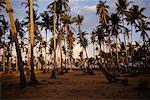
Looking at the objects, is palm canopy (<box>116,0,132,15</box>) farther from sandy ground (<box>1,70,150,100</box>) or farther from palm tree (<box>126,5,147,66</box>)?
sandy ground (<box>1,70,150,100</box>)

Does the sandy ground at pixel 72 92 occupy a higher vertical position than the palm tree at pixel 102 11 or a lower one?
lower

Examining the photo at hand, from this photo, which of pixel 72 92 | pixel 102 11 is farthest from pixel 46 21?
pixel 72 92

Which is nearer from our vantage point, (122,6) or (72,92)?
(72,92)

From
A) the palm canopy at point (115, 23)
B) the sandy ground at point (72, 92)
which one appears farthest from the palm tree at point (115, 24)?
the sandy ground at point (72, 92)

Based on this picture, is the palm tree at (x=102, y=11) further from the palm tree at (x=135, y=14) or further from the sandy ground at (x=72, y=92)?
the sandy ground at (x=72, y=92)

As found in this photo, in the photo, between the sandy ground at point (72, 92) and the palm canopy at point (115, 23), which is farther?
the palm canopy at point (115, 23)

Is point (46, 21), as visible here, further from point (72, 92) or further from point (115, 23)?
point (72, 92)

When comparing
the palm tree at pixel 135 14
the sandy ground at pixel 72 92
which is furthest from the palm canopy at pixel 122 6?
the sandy ground at pixel 72 92

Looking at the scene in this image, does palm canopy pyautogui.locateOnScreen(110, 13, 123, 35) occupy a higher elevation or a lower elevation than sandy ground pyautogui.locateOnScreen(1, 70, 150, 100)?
higher

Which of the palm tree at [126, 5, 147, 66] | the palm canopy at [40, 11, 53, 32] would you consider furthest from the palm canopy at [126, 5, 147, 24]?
the palm canopy at [40, 11, 53, 32]

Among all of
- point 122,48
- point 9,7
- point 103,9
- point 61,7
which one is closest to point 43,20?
point 103,9

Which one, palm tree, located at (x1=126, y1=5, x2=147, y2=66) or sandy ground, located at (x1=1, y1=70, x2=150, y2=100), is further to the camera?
palm tree, located at (x1=126, y1=5, x2=147, y2=66)

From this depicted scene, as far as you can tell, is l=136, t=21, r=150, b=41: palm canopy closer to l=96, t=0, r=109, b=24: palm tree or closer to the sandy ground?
l=96, t=0, r=109, b=24: palm tree

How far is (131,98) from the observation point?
1620 cm
